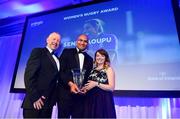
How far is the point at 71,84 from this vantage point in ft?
6.28

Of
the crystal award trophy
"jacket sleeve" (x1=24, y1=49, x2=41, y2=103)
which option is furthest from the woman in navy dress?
"jacket sleeve" (x1=24, y1=49, x2=41, y2=103)

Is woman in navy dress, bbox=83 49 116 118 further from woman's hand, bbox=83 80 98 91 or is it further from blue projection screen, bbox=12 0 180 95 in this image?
blue projection screen, bbox=12 0 180 95

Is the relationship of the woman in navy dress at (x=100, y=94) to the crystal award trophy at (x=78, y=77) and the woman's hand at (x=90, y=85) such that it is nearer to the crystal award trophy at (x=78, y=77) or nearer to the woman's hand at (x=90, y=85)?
the woman's hand at (x=90, y=85)

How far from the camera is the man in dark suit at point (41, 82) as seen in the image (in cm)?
181

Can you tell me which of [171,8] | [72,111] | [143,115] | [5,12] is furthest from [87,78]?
[5,12]

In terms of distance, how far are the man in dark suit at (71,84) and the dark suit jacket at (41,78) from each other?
0.07m

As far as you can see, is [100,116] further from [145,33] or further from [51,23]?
[51,23]

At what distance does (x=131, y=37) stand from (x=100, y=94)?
0.77 metres

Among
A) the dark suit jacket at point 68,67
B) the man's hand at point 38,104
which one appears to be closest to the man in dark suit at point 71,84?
the dark suit jacket at point 68,67

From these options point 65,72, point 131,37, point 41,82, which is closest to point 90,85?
point 65,72

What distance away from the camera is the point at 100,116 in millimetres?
1842

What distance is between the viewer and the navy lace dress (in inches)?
73.1

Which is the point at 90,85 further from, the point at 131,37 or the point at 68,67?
the point at 131,37

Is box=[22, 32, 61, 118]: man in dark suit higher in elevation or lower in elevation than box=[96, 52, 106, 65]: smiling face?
lower
